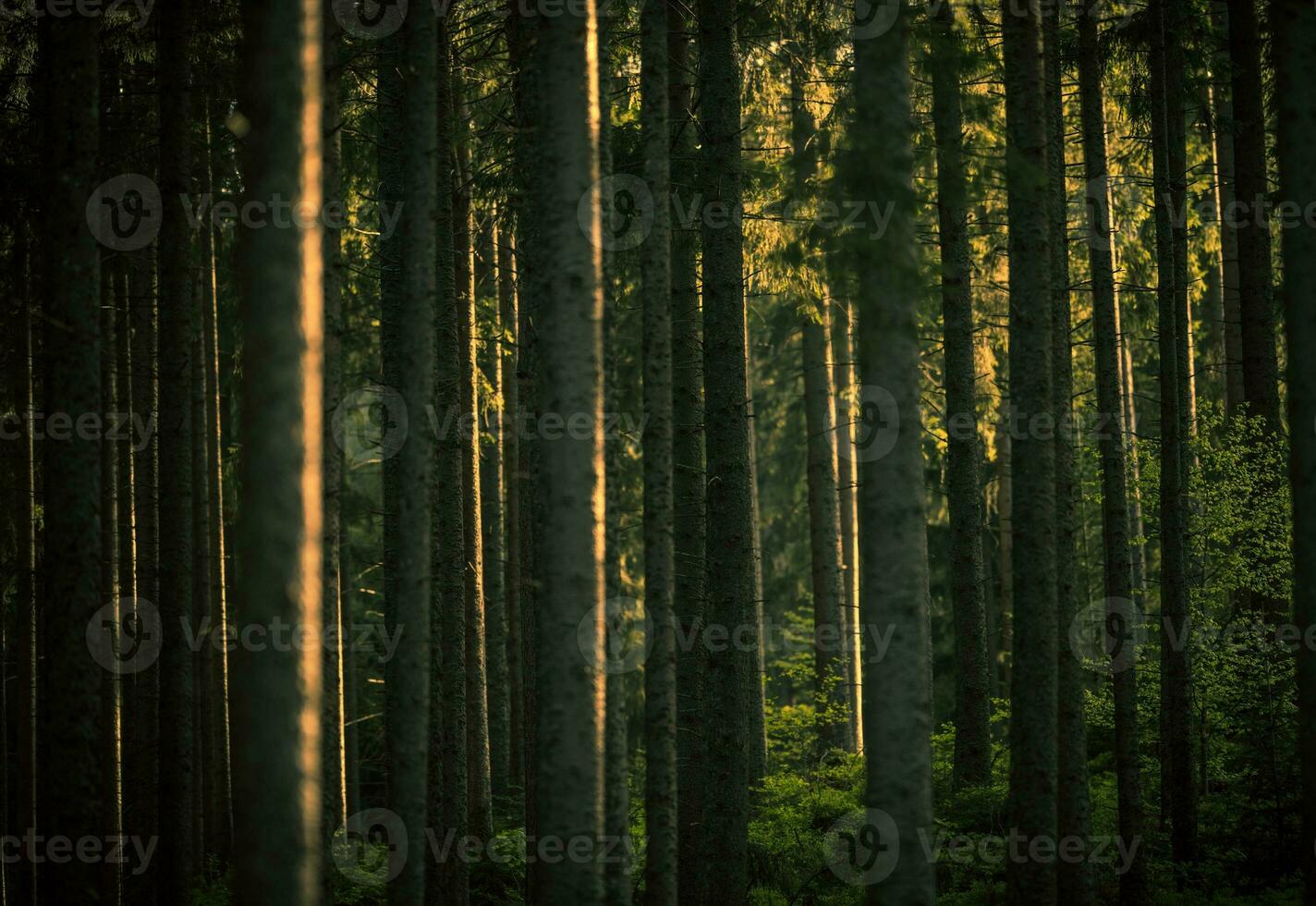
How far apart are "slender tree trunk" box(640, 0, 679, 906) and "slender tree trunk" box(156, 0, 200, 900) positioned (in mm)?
5181

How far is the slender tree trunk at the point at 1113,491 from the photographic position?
10961 millimetres

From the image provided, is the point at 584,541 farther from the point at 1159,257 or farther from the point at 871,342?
the point at 1159,257

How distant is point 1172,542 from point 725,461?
568cm

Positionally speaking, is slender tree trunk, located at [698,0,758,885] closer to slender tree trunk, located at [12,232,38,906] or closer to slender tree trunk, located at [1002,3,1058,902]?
slender tree trunk, located at [1002,3,1058,902]

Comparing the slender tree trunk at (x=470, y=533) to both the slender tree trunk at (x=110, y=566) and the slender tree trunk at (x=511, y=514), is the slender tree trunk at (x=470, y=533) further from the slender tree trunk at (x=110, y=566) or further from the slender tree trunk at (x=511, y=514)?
the slender tree trunk at (x=110, y=566)

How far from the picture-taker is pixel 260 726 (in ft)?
19.2

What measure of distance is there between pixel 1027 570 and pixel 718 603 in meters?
3.29

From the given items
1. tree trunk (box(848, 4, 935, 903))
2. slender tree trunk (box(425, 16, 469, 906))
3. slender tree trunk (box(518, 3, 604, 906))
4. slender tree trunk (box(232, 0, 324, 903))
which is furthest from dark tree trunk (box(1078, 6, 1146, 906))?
slender tree trunk (box(232, 0, 324, 903))

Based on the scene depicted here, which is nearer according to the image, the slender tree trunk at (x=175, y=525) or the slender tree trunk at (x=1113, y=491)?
the slender tree trunk at (x=175, y=525)

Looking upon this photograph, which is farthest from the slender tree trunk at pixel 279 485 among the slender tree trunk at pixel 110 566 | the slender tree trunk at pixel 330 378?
the slender tree trunk at pixel 110 566

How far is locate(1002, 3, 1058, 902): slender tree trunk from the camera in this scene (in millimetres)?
8680

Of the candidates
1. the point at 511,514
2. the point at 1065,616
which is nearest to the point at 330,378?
the point at 1065,616

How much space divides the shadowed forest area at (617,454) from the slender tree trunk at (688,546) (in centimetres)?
5

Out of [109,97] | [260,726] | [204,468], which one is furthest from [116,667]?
[260,726]
